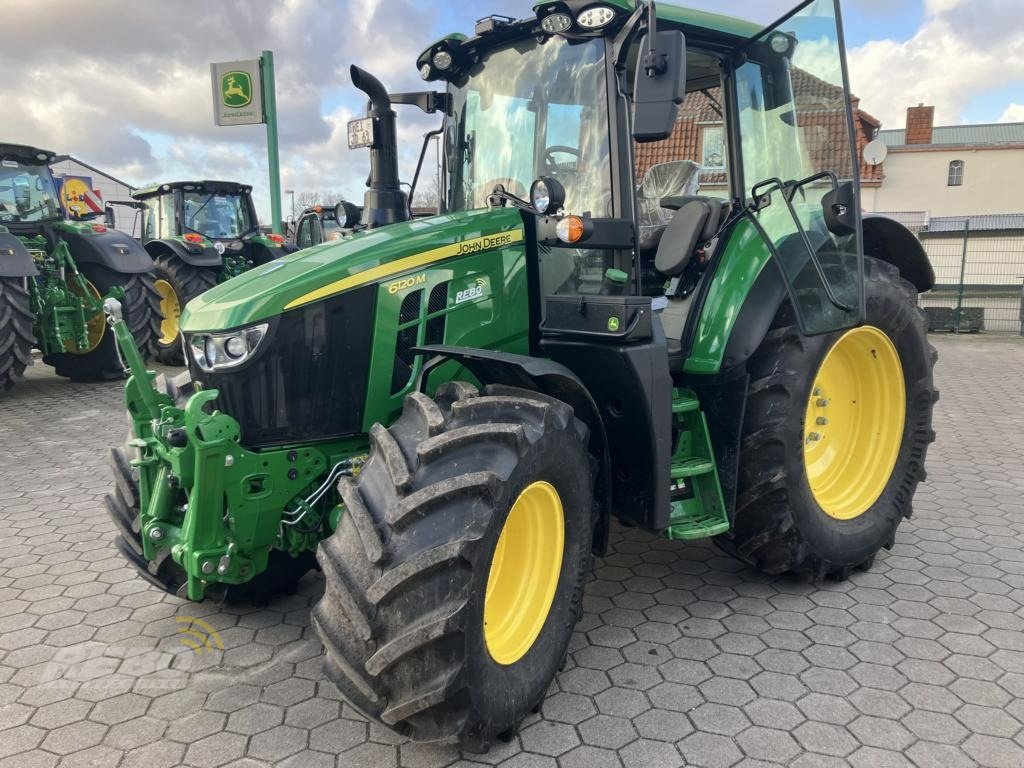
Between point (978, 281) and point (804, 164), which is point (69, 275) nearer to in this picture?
point (804, 164)

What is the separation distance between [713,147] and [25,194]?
902 cm

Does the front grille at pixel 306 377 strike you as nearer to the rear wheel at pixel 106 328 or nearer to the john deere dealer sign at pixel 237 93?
the rear wheel at pixel 106 328

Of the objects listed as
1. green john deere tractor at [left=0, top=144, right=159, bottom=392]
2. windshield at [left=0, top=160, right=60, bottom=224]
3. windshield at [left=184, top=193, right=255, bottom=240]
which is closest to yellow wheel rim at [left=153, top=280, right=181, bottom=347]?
green john deere tractor at [left=0, top=144, right=159, bottom=392]

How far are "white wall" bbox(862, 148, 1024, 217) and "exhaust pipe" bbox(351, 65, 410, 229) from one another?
3229 centimetres

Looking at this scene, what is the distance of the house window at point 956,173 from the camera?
106 ft

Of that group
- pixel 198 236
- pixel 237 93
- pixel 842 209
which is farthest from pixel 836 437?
pixel 198 236

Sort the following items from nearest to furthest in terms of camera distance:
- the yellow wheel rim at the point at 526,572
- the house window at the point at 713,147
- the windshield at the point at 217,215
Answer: the yellow wheel rim at the point at 526,572, the house window at the point at 713,147, the windshield at the point at 217,215

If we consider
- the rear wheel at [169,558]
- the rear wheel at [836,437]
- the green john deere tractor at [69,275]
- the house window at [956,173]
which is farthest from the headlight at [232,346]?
the house window at [956,173]

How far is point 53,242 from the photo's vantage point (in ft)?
31.0

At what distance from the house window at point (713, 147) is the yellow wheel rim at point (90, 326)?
25.2 feet

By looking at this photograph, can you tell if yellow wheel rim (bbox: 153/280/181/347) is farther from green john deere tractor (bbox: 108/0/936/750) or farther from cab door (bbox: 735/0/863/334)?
cab door (bbox: 735/0/863/334)

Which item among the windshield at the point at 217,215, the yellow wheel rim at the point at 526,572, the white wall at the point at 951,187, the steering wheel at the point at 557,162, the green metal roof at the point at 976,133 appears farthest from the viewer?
the green metal roof at the point at 976,133

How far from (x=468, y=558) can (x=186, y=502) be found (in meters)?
1.33

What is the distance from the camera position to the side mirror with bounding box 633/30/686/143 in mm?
2605
